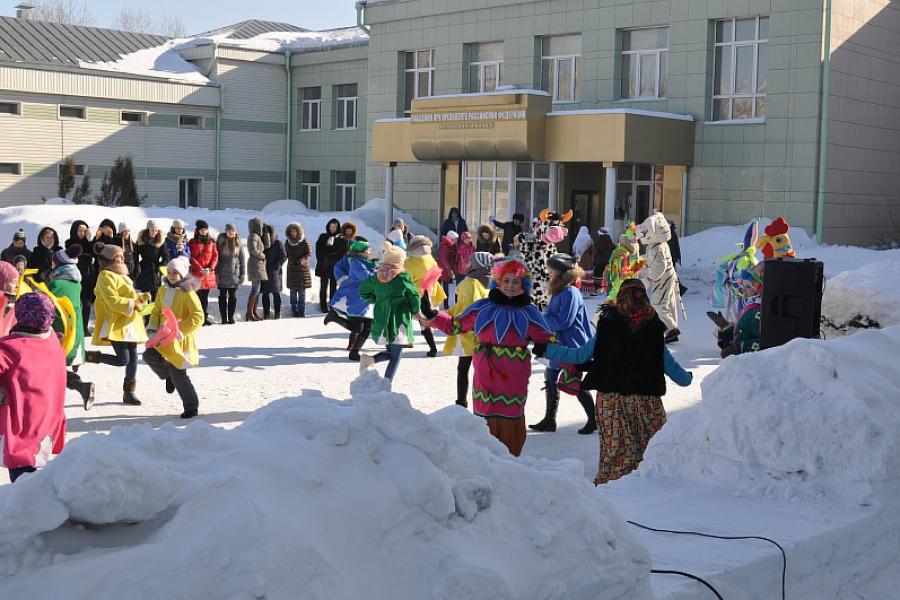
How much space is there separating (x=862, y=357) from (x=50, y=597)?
4.74m

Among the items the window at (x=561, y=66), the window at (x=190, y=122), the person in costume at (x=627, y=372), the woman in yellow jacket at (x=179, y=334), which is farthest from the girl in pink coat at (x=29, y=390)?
the window at (x=190, y=122)

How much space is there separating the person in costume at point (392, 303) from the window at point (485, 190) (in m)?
18.1

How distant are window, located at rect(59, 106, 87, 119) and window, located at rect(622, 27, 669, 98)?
678 inches

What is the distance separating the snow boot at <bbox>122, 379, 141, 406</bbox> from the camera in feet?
34.7

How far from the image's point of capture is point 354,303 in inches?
535

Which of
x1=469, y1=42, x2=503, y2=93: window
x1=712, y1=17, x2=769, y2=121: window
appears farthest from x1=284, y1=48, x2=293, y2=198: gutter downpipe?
x1=712, y1=17, x2=769, y2=121: window

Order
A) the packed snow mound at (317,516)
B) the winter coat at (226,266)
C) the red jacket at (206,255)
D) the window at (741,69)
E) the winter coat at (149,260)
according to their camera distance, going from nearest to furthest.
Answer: the packed snow mound at (317,516) < the winter coat at (149,260) < the red jacket at (206,255) < the winter coat at (226,266) < the window at (741,69)

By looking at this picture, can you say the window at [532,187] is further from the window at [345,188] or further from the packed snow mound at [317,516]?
the packed snow mound at [317,516]

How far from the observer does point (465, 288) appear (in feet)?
40.1

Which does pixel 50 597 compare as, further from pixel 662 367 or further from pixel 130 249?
pixel 130 249

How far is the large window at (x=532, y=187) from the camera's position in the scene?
96.7ft

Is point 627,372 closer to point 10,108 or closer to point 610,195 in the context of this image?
point 610,195

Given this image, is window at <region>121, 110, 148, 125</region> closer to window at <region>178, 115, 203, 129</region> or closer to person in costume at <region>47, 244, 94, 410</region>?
window at <region>178, 115, 203, 129</region>

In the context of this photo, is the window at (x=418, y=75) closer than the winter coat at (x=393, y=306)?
Answer: No
